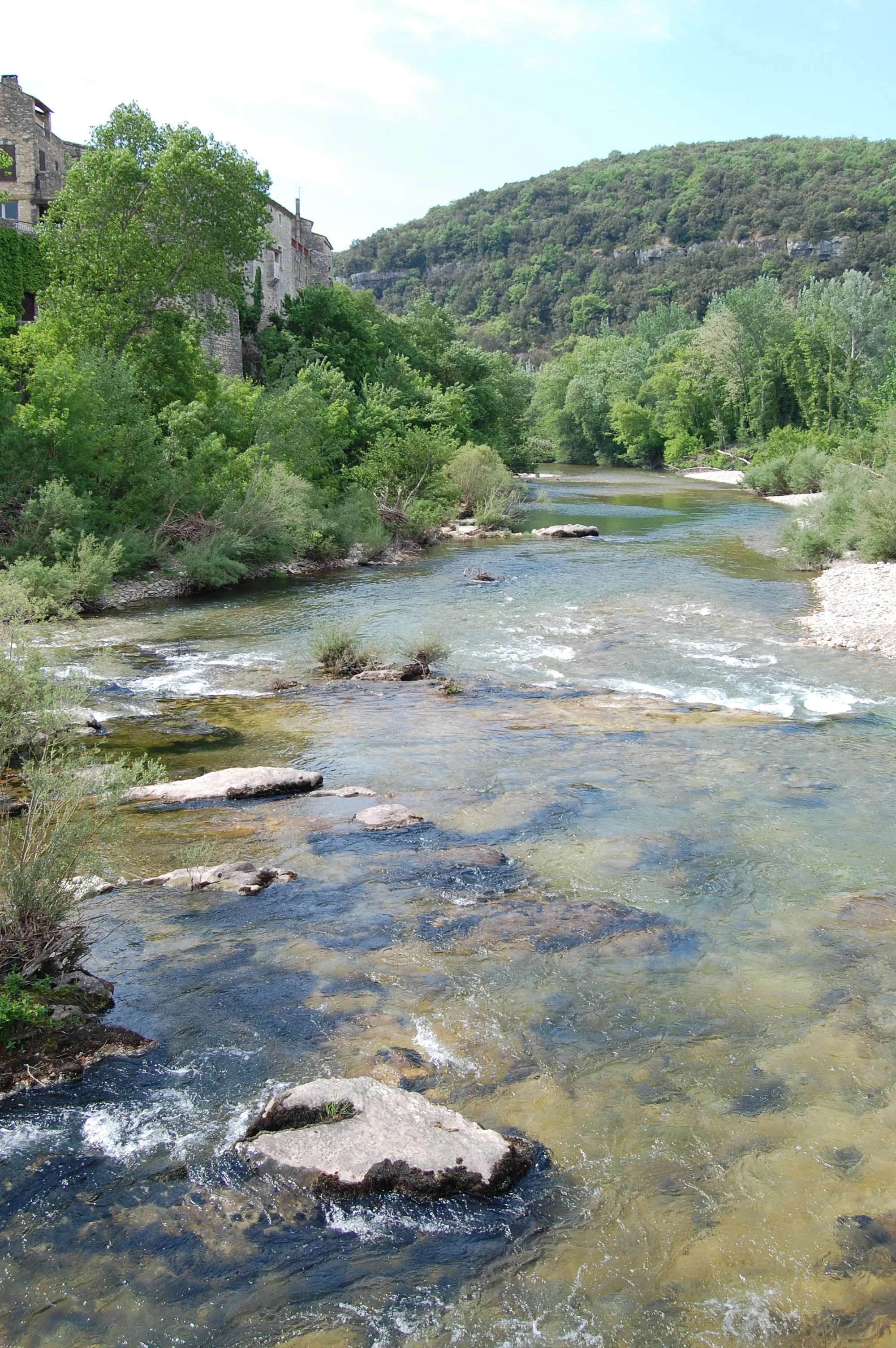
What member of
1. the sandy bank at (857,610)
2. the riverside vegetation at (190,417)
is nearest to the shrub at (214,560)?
the riverside vegetation at (190,417)

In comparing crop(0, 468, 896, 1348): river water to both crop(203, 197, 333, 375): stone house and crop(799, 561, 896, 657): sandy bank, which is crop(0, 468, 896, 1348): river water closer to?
crop(799, 561, 896, 657): sandy bank

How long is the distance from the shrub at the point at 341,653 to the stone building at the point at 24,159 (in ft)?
98.9

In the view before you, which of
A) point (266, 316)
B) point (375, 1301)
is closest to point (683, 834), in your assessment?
point (375, 1301)

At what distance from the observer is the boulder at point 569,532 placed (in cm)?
3328

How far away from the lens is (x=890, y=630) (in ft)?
57.2

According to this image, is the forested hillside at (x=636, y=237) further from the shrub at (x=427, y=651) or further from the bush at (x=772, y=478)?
the shrub at (x=427, y=651)

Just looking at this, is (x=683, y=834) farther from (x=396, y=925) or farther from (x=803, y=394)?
(x=803, y=394)

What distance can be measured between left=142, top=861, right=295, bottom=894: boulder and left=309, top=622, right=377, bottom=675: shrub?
7.58 m

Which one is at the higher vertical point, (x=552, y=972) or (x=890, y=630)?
(x=890, y=630)

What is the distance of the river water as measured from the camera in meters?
4.02

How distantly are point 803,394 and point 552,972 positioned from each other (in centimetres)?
6767

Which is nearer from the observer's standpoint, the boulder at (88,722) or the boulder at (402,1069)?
the boulder at (402,1069)

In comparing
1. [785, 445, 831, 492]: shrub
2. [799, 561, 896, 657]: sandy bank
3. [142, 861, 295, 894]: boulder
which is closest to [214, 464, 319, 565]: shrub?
[799, 561, 896, 657]: sandy bank

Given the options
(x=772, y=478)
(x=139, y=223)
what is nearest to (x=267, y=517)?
(x=139, y=223)
